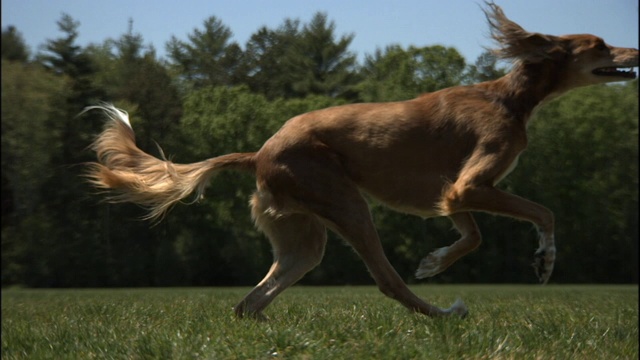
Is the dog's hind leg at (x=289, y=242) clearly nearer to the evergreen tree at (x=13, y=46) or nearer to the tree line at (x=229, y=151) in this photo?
the tree line at (x=229, y=151)

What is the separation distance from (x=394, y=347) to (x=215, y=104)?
80.5 feet

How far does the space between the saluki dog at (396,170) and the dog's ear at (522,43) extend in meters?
0.01

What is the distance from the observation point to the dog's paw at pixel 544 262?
6816mm

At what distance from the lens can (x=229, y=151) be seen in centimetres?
2850

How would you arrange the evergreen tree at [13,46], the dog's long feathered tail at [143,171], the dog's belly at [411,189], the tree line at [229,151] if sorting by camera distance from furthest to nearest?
the evergreen tree at [13,46]
the tree line at [229,151]
the dog's long feathered tail at [143,171]
the dog's belly at [411,189]

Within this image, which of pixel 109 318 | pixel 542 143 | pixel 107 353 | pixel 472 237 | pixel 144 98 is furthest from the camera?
pixel 542 143

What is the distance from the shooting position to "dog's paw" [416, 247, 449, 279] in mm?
7230

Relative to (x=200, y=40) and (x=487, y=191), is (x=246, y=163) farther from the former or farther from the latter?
(x=200, y=40)

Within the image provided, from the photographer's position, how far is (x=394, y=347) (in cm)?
509

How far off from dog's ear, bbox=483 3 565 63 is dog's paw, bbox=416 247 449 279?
180 cm

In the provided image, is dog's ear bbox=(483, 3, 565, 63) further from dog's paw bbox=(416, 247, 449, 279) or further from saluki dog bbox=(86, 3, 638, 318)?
dog's paw bbox=(416, 247, 449, 279)

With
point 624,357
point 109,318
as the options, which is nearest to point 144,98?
point 109,318

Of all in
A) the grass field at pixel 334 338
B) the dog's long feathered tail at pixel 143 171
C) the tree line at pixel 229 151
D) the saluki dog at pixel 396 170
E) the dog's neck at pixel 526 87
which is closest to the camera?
the grass field at pixel 334 338

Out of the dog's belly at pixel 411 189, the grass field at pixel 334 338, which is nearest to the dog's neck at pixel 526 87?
the dog's belly at pixel 411 189
